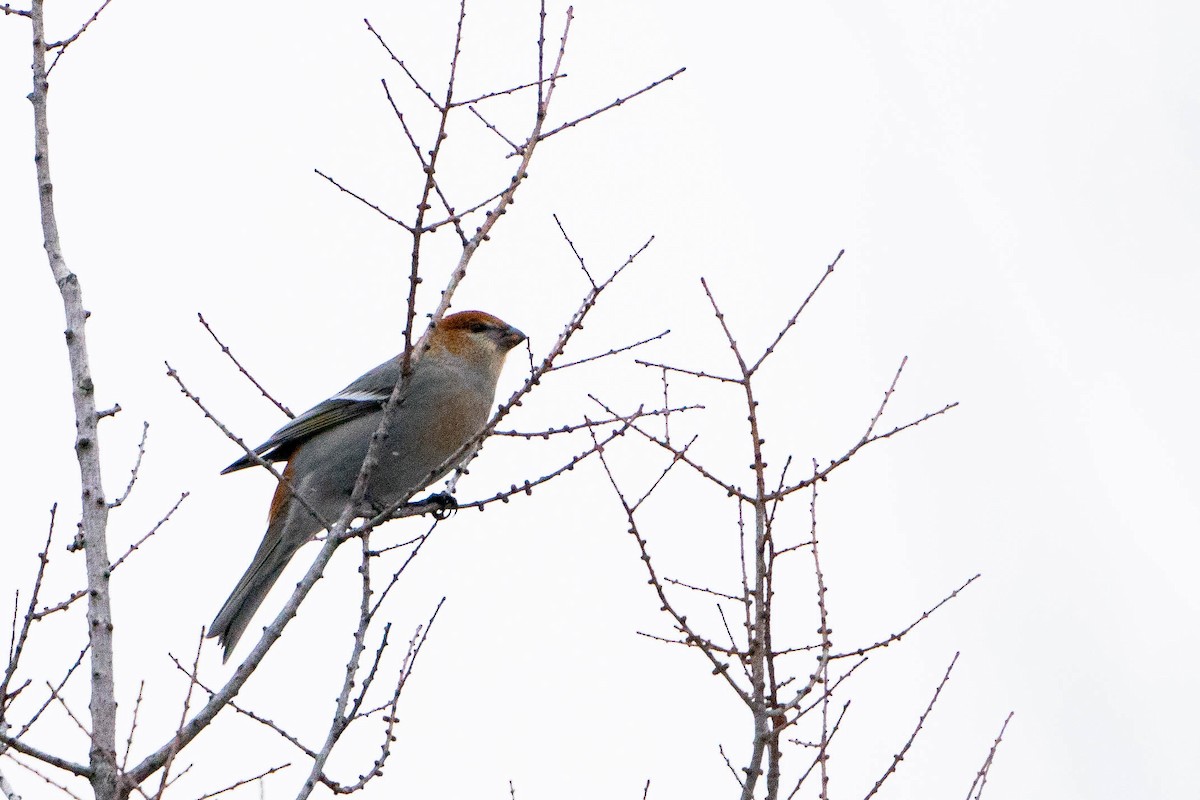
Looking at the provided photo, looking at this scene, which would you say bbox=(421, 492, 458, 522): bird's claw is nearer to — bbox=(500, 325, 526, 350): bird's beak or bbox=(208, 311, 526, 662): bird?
bbox=(208, 311, 526, 662): bird

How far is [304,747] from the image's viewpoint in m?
4.22

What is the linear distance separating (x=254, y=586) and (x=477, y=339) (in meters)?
1.88

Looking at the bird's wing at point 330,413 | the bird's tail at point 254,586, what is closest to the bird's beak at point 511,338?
the bird's wing at point 330,413

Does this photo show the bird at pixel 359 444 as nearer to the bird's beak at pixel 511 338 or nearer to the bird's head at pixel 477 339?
the bird's head at pixel 477 339

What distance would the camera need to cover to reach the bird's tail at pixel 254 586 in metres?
5.56

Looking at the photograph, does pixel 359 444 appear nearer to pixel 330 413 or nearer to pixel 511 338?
pixel 330 413

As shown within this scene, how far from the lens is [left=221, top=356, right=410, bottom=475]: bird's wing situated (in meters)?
6.34

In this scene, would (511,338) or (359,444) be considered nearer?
(359,444)

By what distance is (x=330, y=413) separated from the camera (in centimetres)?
640

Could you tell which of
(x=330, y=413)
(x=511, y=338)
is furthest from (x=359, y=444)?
(x=511, y=338)

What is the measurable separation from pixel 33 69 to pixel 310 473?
2530 millimetres

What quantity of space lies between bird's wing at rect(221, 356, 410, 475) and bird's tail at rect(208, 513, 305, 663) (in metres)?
0.52

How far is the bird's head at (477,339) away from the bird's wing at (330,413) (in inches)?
12.1

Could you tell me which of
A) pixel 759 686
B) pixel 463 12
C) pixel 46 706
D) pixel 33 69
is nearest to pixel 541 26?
pixel 463 12
